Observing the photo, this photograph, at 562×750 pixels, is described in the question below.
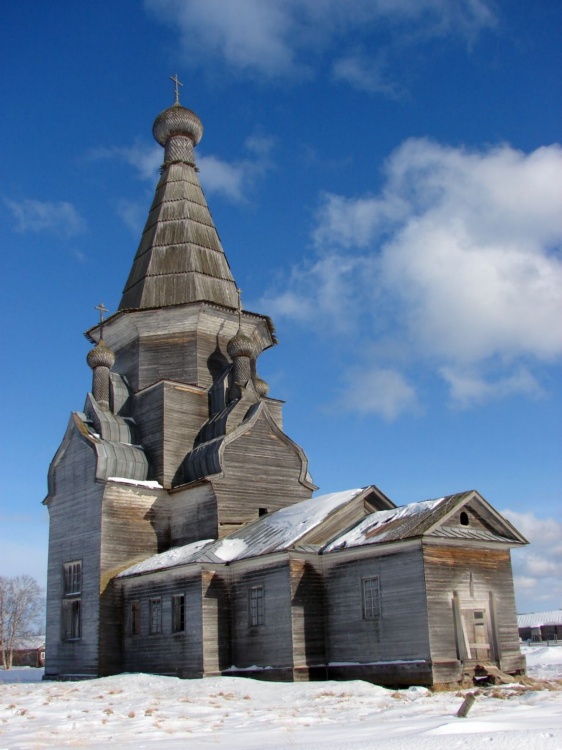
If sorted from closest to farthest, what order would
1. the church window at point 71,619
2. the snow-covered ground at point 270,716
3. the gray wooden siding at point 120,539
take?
the snow-covered ground at point 270,716, the gray wooden siding at point 120,539, the church window at point 71,619

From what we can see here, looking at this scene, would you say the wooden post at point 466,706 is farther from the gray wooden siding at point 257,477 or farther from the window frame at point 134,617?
the window frame at point 134,617

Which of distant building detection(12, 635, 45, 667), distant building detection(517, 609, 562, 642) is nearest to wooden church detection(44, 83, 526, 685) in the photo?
distant building detection(12, 635, 45, 667)

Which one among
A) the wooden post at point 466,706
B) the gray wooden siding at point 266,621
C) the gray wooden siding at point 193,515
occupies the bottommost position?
the wooden post at point 466,706

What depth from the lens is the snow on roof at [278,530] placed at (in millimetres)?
21719

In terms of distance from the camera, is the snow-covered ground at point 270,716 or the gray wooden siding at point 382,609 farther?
the gray wooden siding at point 382,609

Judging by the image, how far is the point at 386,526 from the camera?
805 inches

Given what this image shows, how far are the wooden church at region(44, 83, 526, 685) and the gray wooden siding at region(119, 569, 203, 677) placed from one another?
60mm

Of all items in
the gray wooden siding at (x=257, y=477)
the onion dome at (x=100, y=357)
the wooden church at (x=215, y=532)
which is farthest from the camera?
the onion dome at (x=100, y=357)

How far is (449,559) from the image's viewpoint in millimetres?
19375

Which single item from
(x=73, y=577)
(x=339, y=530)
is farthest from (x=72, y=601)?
(x=339, y=530)

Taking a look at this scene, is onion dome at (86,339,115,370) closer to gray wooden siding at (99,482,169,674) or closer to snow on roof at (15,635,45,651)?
gray wooden siding at (99,482,169,674)

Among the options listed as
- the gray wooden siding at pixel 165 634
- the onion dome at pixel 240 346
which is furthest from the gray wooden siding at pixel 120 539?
the onion dome at pixel 240 346

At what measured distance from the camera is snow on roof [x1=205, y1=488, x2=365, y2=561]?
21719 mm

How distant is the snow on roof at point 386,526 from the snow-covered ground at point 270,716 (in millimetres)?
3527
